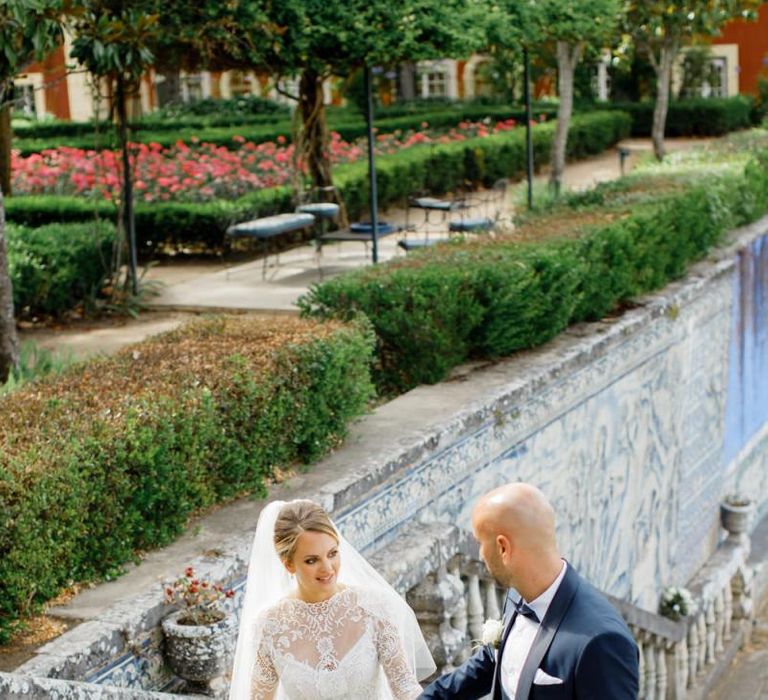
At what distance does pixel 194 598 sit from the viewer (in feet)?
15.9

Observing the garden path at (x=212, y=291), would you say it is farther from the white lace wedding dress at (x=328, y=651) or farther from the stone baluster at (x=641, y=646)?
the white lace wedding dress at (x=328, y=651)

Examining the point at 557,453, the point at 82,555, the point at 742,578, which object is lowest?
the point at 742,578

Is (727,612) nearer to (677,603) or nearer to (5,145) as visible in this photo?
(677,603)

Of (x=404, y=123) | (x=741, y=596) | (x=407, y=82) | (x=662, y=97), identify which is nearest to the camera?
(x=741, y=596)

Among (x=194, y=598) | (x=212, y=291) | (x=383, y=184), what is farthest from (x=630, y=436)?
(x=383, y=184)

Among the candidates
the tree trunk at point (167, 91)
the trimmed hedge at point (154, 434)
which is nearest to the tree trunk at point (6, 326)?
the trimmed hedge at point (154, 434)

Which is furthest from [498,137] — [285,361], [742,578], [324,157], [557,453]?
[285,361]

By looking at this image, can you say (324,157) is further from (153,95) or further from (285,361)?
(153,95)

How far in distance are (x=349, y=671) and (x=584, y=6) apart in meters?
12.3

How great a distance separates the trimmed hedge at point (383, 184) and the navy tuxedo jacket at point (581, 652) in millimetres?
9446

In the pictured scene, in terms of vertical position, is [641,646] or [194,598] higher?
[194,598]

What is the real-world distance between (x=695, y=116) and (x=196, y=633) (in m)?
25.9

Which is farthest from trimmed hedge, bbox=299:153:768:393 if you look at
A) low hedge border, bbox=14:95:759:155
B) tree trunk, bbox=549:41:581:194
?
low hedge border, bbox=14:95:759:155

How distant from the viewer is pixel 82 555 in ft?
16.7
